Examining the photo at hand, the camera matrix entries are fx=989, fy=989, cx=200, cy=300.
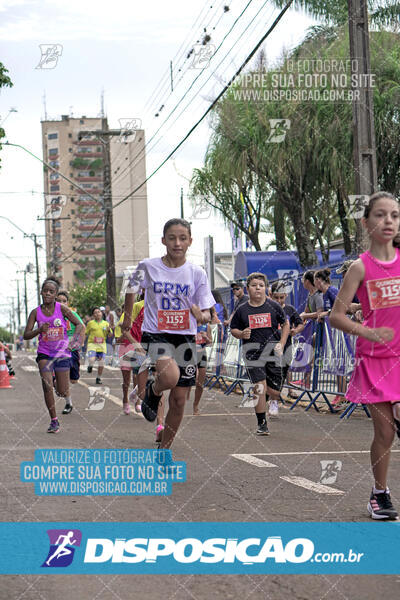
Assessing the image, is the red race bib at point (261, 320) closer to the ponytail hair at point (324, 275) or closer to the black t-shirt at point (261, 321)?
the black t-shirt at point (261, 321)

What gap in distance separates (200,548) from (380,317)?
1.63m

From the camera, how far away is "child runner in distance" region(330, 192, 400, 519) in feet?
18.1

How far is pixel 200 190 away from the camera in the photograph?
32.7 metres

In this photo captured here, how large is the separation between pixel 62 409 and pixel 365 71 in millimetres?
6477

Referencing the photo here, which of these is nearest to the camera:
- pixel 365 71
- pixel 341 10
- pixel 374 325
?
pixel 374 325

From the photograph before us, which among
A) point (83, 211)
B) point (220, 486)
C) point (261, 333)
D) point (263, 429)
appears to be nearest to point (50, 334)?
point (261, 333)

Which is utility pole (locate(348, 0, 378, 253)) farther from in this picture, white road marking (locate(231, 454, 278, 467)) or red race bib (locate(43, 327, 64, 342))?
white road marking (locate(231, 454, 278, 467))

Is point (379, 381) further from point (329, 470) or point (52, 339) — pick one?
point (52, 339)

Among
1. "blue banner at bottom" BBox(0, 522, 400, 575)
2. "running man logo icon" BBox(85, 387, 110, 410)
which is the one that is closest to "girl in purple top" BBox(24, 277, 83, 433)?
"running man logo icon" BBox(85, 387, 110, 410)

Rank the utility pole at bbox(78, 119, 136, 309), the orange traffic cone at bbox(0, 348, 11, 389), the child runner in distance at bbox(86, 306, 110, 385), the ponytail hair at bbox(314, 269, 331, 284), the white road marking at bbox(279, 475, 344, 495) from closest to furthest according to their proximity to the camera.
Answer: the white road marking at bbox(279, 475, 344, 495)
the ponytail hair at bbox(314, 269, 331, 284)
the orange traffic cone at bbox(0, 348, 11, 389)
the child runner in distance at bbox(86, 306, 110, 385)
the utility pole at bbox(78, 119, 136, 309)

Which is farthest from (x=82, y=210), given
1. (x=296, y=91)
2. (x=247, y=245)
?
(x=296, y=91)

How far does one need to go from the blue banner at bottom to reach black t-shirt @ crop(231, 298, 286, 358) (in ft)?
17.9

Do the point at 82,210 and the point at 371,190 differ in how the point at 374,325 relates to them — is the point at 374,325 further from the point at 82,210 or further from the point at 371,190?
the point at 82,210

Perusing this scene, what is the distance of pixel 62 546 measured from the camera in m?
5.14
